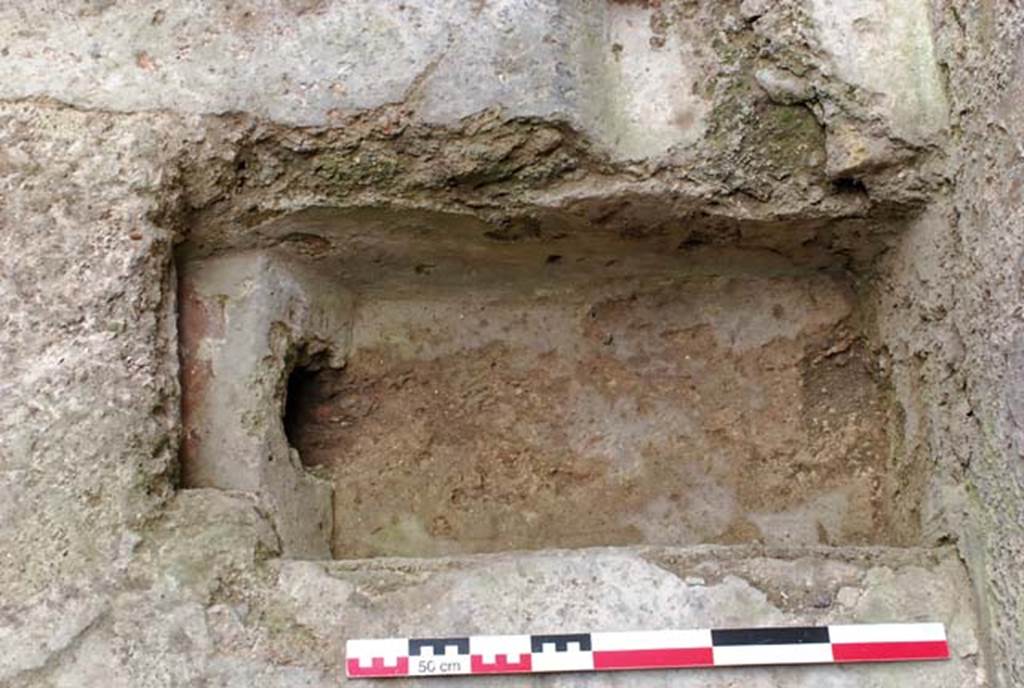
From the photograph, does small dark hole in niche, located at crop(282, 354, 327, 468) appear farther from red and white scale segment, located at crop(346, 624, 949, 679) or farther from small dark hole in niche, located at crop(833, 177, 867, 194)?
small dark hole in niche, located at crop(833, 177, 867, 194)

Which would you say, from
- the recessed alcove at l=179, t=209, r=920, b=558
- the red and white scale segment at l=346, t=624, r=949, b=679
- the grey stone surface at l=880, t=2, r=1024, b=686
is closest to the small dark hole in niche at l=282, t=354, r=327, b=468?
the recessed alcove at l=179, t=209, r=920, b=558

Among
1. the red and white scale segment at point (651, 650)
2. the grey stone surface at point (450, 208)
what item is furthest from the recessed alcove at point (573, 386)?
the red and white scale segment at point (651, 650)

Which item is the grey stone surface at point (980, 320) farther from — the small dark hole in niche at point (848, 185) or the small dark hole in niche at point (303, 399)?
the small dark hole in niche at point (303, 399)

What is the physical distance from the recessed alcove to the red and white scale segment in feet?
1.29

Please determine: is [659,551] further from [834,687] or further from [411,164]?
[411,164]

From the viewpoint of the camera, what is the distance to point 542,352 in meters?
2.18

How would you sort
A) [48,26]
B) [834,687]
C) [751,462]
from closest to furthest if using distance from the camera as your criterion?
[834,687] < [48,26] < [751,462]

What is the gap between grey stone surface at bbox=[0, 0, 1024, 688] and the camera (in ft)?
5.13

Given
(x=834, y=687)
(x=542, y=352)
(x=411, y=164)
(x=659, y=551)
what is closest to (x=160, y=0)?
(x=411, y=164)

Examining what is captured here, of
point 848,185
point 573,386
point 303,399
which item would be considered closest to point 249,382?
point 303,399

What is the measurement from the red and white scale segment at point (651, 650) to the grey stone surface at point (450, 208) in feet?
0.09

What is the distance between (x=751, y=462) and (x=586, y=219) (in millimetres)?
632

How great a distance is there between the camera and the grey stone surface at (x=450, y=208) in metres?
1.56

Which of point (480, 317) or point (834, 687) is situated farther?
point (480, 317)
